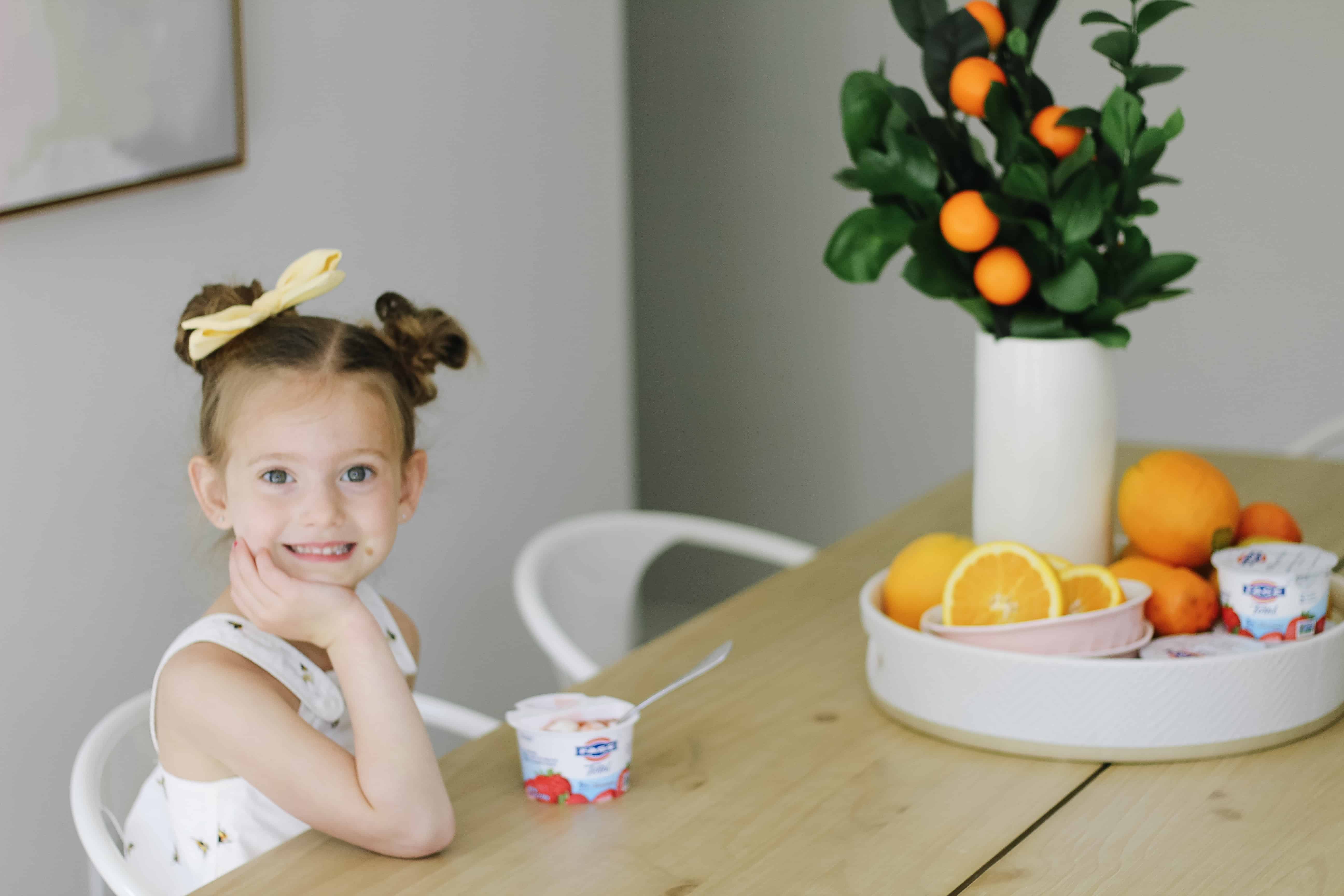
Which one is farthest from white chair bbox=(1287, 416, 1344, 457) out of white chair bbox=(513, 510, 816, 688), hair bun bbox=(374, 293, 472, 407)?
hair bun bbox=(374, 293, 472, 407)

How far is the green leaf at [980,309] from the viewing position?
1378 mm

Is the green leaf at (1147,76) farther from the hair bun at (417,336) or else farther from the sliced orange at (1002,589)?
the hair bun at (417,336)

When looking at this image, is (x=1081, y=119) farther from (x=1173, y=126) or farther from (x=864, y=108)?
(x=864, y=108)

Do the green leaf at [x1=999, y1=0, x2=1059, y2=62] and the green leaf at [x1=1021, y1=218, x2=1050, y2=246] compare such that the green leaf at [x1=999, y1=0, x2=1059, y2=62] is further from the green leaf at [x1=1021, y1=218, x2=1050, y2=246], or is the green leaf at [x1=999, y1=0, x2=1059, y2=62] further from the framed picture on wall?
the framed picture on wall

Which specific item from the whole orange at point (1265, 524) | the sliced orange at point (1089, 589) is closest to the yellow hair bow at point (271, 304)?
the sliced orange at point (1089, 589)

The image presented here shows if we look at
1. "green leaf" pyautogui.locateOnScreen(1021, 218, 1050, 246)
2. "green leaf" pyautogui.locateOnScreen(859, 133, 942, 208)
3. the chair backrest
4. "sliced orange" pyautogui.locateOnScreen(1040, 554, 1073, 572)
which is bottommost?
the chair backrest

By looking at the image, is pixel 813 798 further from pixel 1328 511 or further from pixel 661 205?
pixel 661 205

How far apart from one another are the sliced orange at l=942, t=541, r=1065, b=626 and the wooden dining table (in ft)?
0.39

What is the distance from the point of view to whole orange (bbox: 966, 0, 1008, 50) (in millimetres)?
1339

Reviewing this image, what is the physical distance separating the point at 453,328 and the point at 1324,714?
84 cm

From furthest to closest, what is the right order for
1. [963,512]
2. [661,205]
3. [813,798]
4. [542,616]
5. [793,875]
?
[661,205] → [963,512] → [542,616] → [813,798] → [793,875]

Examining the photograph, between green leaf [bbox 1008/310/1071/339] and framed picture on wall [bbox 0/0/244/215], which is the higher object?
framed picture on wall [bbox 0/0/244/215]

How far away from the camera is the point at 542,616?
5.88ft

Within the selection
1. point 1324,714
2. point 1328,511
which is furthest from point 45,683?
point 1328,511
